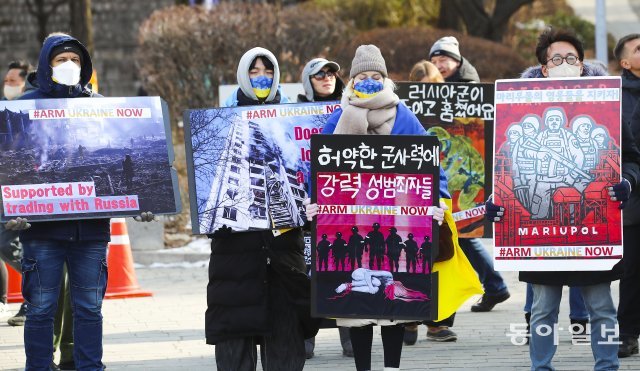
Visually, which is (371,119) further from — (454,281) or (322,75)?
(322,75)

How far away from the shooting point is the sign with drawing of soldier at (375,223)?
6.57 metres

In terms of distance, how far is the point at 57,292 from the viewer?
7.36m

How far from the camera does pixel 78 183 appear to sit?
23.7ft

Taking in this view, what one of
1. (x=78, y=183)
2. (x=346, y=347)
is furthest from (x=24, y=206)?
(x=346, y=347)

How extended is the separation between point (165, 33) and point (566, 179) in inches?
478

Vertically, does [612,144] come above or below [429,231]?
above

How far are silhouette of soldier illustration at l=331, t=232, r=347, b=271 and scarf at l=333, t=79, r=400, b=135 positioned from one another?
556 mm

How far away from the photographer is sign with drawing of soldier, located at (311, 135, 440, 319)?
657 cm

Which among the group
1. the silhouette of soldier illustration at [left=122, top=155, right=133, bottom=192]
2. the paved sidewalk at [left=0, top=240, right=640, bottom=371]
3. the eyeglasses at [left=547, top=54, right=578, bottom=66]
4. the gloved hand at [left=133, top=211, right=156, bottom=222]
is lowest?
the paved sidewalk at [left=0, top=240, right=640, bottom=371]

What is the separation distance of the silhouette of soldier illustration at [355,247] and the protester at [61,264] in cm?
125

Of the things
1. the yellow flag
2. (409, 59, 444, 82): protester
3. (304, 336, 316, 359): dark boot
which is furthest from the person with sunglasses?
the yellow flag

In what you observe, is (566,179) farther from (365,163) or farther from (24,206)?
(24,206)

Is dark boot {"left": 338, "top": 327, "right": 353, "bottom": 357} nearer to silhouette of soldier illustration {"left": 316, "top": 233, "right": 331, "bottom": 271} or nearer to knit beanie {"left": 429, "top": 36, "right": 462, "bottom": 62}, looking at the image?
silhouette of soldier illustration {"left": 316, "top": 233, "right": 331, "bottom": 271}

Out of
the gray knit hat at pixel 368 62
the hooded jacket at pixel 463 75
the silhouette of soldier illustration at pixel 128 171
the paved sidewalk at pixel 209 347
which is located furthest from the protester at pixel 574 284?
the hooded jacket at pixel 463 75
